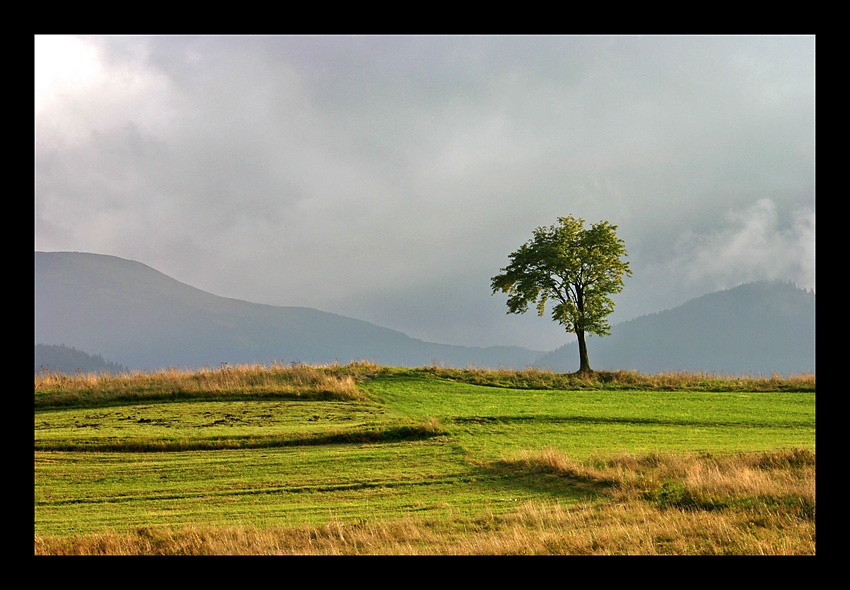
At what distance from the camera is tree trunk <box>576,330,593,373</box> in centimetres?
3222

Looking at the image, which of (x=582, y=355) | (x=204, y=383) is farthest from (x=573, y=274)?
(x=204, y=383)

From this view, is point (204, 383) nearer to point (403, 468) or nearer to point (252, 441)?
point (252, 441)

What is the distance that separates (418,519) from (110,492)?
20.5 feet

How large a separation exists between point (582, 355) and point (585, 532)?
25.2 m

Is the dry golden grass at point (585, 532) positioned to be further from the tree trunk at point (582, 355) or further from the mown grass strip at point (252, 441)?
the tree trunk at point (582, 355)

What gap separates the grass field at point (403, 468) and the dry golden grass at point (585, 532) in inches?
1.4

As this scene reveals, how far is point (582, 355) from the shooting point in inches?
1300

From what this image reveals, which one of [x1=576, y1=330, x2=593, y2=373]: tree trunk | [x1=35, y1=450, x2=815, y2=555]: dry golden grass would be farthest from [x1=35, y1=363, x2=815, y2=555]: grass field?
[x1=576, y1=330, x2=593, y2=373]: tree trunk

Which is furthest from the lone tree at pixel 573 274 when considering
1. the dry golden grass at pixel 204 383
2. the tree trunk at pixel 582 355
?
the dry golden grass at pixel 204 383

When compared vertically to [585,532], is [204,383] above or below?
above

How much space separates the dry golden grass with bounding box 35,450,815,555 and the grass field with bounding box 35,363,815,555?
0.12ft
